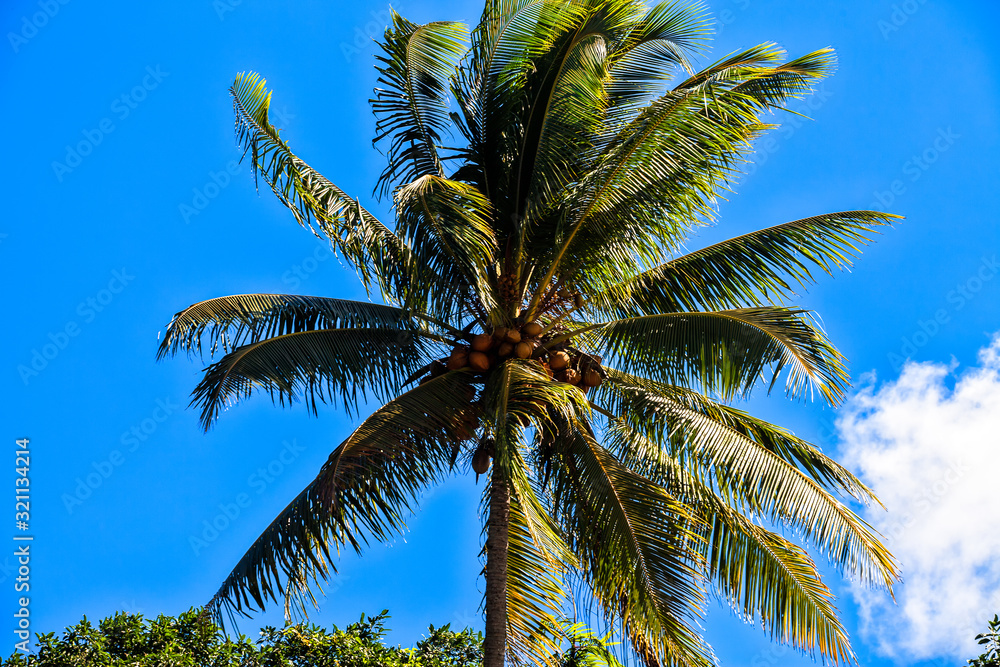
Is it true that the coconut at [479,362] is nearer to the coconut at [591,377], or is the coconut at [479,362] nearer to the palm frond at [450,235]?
the palm frond at [450,235]

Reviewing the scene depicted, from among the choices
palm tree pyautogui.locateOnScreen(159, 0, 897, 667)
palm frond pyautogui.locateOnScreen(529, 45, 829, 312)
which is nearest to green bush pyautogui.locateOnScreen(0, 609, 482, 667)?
palm tree pyautogui.locateOnScreen(159, 0, 897, 667)

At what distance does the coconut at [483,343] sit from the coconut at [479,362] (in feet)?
0.25

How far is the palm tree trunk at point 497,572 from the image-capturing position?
9.16 metres

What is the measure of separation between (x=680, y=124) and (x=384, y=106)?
3.81 metres

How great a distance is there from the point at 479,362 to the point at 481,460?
1.08m

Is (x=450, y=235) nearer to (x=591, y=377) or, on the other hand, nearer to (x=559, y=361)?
(x=559, y=361)

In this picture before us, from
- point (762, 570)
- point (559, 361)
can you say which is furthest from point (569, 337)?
point (762, 570)

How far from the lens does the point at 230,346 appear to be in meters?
10.2

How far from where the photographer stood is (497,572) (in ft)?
31.2

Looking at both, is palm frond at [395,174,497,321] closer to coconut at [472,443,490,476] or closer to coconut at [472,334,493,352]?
coconut at [472,334,493,352]

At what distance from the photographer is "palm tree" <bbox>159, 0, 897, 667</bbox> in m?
8.99

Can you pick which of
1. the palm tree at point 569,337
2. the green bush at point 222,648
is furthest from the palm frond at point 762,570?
the green bush at point 222,648

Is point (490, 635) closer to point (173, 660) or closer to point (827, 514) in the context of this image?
point (827, 514)

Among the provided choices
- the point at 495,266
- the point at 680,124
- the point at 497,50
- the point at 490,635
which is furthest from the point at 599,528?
the point at 497,50
